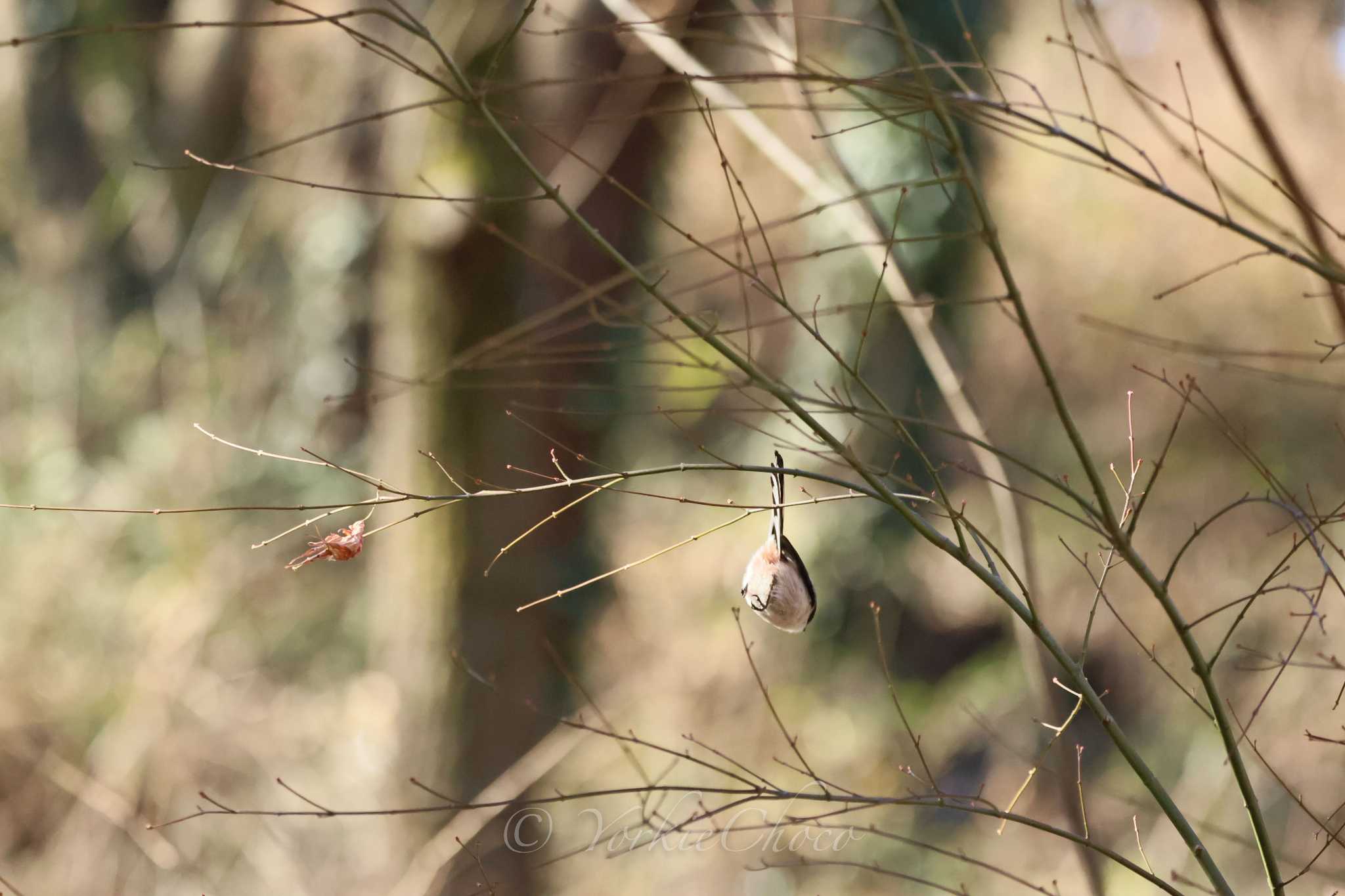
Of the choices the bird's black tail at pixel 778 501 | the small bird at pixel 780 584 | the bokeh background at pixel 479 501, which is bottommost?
the bokeh background at pixel 479 501

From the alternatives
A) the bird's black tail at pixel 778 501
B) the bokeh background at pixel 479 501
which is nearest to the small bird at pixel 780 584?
the bird's black tail at pixel 778 501

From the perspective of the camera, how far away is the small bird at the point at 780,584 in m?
1.09

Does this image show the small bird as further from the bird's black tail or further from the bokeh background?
the bokeh background

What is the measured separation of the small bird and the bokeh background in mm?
947

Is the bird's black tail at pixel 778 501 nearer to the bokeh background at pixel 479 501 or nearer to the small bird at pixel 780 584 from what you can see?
the small bird at pixel 780 584

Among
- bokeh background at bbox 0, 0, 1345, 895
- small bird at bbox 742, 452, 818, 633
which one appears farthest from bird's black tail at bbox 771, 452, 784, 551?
bokeh background at bbox 0, 0, 1345, 895

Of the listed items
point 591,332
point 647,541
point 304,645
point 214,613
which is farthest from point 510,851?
point 647,541

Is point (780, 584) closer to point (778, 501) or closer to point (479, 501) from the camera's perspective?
point (778, 501)

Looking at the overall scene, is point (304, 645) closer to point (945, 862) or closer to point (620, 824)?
point (620, 824)

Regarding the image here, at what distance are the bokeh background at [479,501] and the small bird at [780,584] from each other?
3.11 feet

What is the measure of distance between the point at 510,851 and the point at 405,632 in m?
0.61

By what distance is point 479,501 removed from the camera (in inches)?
101

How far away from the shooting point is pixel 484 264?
2.54 m

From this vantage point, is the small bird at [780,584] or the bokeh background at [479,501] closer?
the small bird at [780,584]
